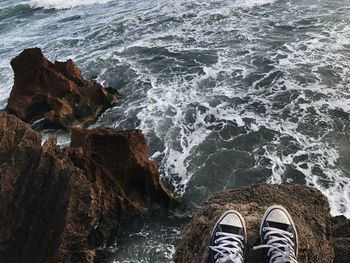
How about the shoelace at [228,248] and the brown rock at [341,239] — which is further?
the brown rock at [341,239]

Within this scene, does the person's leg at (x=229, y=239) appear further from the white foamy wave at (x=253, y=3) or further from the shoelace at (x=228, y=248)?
the white foamy wave at (x=253, y=3)

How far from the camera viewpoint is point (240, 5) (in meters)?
18.8

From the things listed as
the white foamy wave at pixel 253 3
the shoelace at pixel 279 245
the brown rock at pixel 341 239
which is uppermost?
the shoelace at pixel 279 245

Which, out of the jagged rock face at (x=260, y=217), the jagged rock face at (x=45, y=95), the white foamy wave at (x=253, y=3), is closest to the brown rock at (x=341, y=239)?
the jagged rock face at (x=260, y=217)

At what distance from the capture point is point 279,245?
338 centimetres

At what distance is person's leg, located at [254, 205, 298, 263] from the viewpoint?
3.34m

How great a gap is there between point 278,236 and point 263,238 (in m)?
0.14

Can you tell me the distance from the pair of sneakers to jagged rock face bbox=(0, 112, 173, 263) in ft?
9.69

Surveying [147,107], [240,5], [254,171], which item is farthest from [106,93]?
[240,5]

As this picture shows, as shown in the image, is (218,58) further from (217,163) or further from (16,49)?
(16,49)

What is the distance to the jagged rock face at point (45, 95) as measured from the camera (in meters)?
11.0

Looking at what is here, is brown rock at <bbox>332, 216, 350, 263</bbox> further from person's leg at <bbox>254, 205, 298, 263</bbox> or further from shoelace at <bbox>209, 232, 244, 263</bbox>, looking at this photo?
shoelace at <bbox>209, 232, 244, 263</bbox>

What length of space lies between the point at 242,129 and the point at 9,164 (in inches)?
232

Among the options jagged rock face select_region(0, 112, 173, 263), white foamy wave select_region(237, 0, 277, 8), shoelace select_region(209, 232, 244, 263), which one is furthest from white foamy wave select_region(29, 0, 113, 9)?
shoelace select_region(209, 232, 244, 263)
